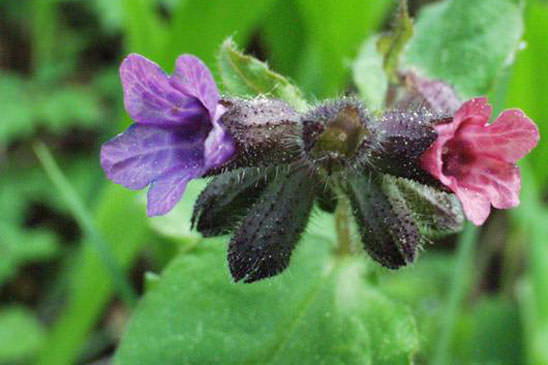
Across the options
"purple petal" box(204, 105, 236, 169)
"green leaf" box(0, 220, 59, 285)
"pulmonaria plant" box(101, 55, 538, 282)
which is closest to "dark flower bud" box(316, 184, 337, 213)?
"pulmonaria plant" box(101, 55, 538, 282)

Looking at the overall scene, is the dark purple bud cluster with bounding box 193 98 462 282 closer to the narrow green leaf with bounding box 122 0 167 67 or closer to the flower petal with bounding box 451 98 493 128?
the flower petal with bounding box 451 98 493 128

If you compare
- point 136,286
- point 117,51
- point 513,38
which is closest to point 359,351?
point 513,38

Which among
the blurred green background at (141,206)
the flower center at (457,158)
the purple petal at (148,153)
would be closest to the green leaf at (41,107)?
the blurred green background at (141,206)

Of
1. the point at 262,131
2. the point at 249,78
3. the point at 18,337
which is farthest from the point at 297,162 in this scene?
the point at 18,337

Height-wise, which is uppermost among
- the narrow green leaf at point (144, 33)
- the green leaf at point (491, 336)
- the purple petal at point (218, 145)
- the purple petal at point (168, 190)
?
the purple petal at point (218, 145)

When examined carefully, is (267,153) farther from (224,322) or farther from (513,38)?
(513,38)

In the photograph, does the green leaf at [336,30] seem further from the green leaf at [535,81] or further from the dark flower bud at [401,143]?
the dark flower bud at [401,143]

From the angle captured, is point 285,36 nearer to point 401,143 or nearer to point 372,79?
point 372,79
